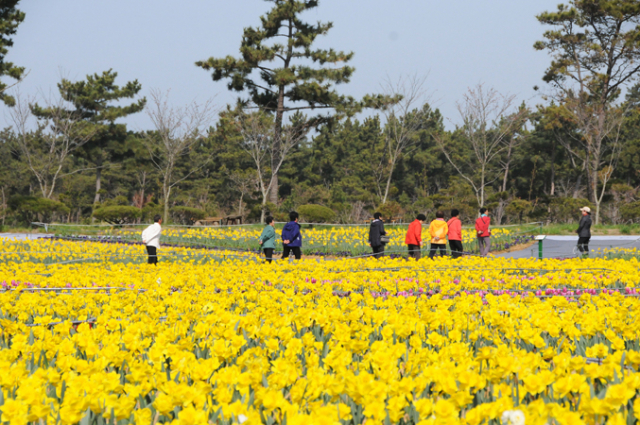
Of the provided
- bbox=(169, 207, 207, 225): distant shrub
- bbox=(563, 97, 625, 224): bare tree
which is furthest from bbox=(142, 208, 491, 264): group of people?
bbox=(563, 97, 625, 224): bare tree

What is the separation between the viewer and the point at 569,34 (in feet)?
84.8

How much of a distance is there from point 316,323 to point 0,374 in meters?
1.97

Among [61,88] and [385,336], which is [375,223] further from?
[61,88]

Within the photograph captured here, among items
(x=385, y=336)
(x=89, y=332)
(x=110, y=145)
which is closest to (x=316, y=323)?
(x=385, y=336)

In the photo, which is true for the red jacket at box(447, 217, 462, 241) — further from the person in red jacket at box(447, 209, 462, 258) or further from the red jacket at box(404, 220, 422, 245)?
the red jacket at box(404, 220, 422, 245)

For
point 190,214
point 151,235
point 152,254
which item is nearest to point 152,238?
point 151,235

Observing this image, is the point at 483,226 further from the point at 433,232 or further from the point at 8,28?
the point at 8,28

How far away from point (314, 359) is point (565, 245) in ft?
46.2

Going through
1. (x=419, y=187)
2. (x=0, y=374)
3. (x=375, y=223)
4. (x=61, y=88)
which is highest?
(x=61, y=88)

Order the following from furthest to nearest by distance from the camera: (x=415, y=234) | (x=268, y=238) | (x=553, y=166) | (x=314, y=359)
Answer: (x=553, y=166) < (x=415, y=234) < (x=268, y=238) < (x=314, y=359)

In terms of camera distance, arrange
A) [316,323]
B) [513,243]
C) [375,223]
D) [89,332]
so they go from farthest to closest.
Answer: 1. [513,243]
2. [375,223]
3. [316,323]
4. [89,332]

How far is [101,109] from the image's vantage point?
32.2 meters

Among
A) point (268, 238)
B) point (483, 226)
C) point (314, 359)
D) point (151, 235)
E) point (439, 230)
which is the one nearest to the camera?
point (314, 359)

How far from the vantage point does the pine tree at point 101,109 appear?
101ft
